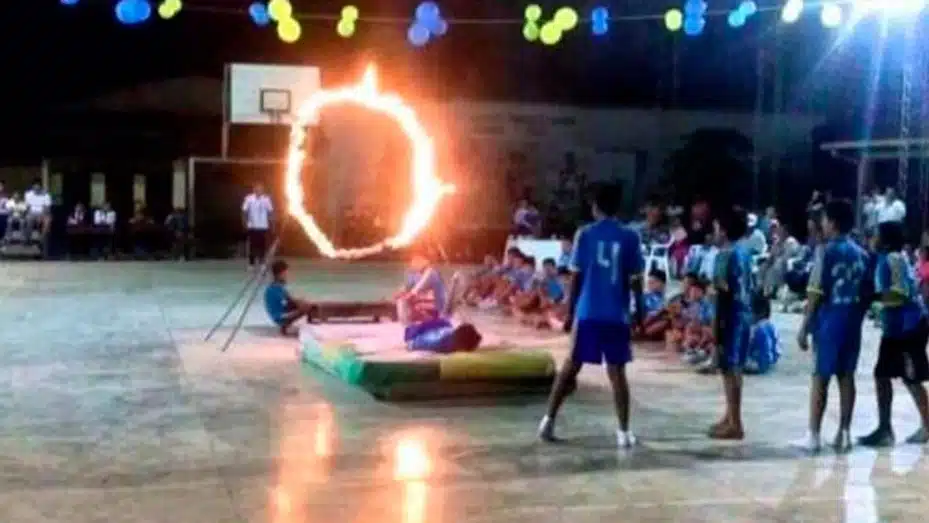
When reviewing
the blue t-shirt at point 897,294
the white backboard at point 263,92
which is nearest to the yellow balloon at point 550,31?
the white backboard at point 263,92

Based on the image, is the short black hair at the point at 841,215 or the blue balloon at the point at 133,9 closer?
the short black hair at the point at 841,215

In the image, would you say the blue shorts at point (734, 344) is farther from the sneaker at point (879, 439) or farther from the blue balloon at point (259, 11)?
the blue balloon at point (259, 11)

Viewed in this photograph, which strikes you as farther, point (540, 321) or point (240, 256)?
point (240, 256)

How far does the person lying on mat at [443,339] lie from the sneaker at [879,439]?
11.6ft

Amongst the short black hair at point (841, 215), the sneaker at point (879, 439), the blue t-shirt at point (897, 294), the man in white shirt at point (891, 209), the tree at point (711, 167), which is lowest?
the sneaker at point (879, 439)

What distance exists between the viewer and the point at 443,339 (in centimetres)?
1130

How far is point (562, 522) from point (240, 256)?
2314 centimetres

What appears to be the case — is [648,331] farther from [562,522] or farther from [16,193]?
[16,193]

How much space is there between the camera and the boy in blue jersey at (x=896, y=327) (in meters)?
8.96

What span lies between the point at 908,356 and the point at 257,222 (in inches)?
703

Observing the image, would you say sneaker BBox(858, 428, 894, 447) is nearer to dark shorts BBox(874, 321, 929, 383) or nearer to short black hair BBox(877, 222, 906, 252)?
dark shorts BBox(874, 321, 929, 383)

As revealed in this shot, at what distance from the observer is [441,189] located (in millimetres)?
14250

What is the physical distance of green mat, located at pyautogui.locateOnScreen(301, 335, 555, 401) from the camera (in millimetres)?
10570

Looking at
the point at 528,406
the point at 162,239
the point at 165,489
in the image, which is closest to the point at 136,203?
the point at 162,239
